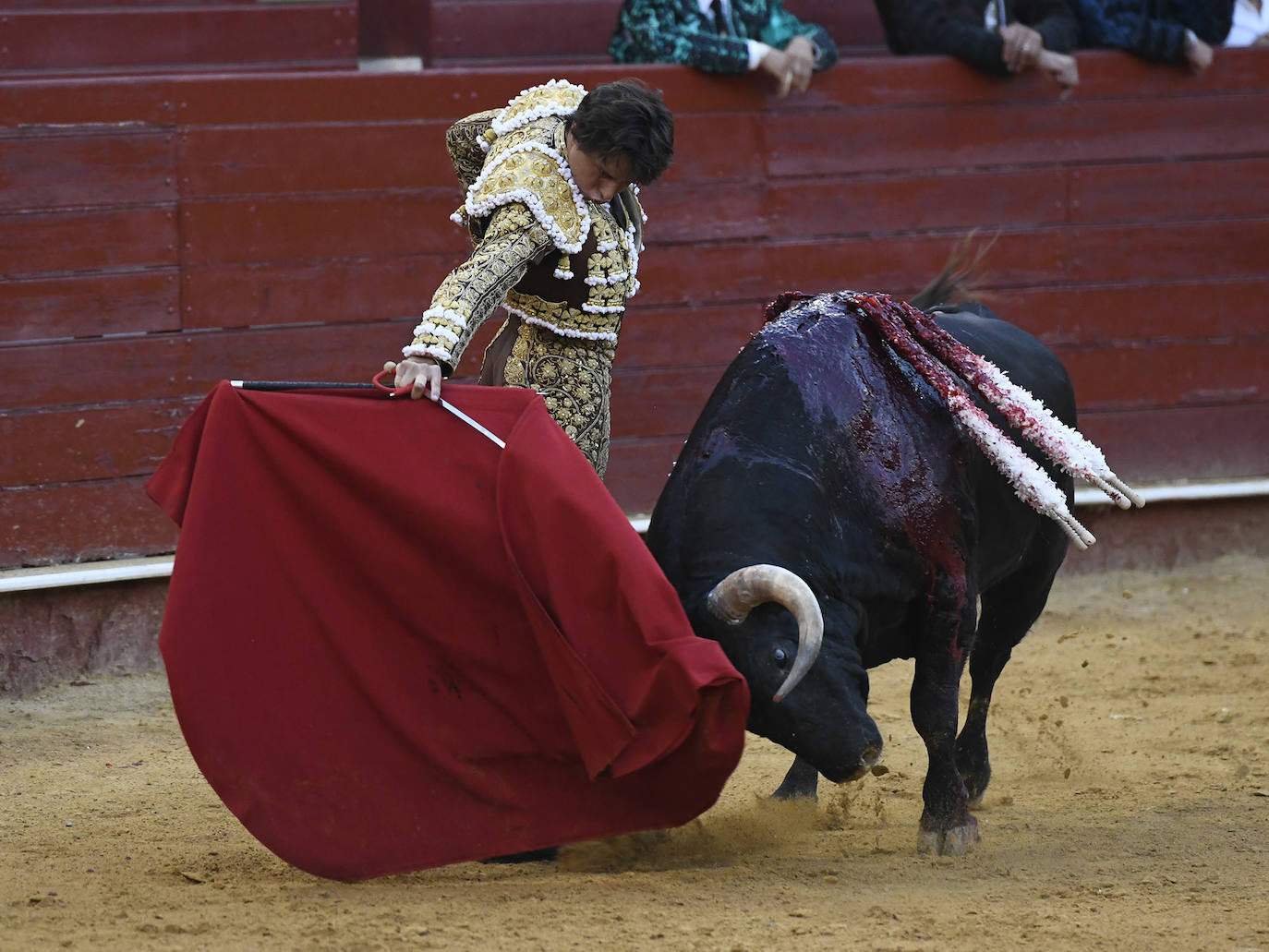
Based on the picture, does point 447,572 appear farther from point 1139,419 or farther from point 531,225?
point 1139,419

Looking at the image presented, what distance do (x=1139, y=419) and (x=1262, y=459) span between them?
20.1 inches

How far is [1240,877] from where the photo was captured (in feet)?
9.99

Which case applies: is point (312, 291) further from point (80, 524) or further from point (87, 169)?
point (80, 524)

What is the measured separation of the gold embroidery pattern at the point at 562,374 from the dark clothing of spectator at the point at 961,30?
2.77 metres

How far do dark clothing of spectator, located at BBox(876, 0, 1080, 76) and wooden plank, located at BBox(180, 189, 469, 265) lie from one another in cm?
179

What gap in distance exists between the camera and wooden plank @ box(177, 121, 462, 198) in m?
4.84

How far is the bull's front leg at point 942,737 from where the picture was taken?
324 cm

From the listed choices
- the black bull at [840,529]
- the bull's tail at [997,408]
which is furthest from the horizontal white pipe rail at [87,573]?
the black bull at [840,529]

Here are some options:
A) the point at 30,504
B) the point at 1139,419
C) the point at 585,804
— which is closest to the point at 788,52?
the point at 1139,419

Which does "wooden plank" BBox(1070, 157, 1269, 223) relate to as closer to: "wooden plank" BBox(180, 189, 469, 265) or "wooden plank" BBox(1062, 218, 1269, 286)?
"wooden plank" BBox(1062, 218, 1269, 286)

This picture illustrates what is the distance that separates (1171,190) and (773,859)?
143 inches

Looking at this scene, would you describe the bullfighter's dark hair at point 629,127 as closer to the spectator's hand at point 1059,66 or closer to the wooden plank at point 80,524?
the wooden plank at point 80,524

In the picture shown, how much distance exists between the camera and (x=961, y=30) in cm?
556

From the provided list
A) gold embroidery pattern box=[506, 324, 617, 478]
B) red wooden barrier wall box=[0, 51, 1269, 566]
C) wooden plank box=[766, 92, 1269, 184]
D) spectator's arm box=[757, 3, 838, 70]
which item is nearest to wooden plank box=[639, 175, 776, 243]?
red wooden barrier wall box=[0, 51, 1269, 566]
